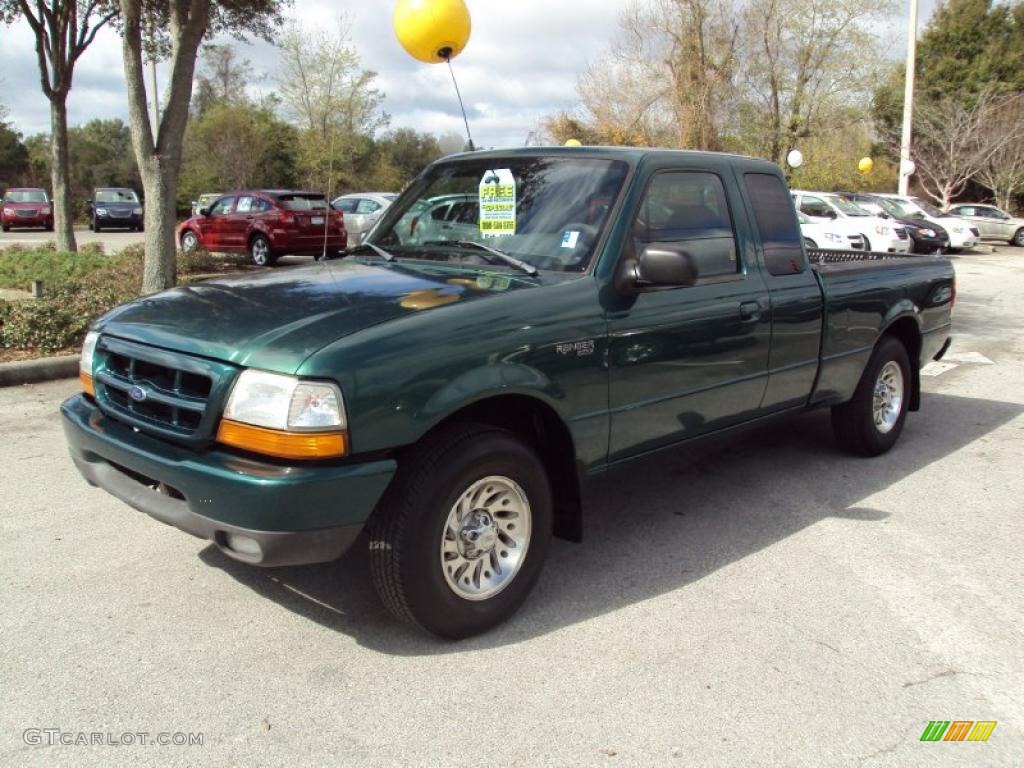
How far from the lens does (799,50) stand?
29.8 metres

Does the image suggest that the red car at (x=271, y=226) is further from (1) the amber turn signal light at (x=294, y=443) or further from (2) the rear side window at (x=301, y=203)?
(1) the amber turn signal light at (x=294, y=443)

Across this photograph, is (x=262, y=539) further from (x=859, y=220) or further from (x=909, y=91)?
(x=909, y=91)

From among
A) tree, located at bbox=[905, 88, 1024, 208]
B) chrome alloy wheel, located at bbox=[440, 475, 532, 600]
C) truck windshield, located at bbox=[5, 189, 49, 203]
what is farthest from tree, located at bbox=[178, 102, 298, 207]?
chrome alloy wheel, located at bbox=[440, 475, 532, 600]

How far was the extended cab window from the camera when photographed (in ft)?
12.7

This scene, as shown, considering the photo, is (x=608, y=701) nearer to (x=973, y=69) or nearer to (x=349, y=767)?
(x=349, y=767)

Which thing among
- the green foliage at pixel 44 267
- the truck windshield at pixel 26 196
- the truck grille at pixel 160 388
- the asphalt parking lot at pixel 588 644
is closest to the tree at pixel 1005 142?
the green foliage at pixel 44 267

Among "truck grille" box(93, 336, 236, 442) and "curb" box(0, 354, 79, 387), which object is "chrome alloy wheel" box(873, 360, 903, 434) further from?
"curb" box(0, 354, 79, 387)

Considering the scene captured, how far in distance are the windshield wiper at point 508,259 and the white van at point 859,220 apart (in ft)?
55.8

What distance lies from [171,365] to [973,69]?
45.6 meters

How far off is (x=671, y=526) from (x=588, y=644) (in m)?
1.33

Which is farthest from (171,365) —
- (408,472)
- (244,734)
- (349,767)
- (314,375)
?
(349,767)

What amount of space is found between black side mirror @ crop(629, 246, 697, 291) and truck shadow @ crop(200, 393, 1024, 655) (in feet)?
2.90

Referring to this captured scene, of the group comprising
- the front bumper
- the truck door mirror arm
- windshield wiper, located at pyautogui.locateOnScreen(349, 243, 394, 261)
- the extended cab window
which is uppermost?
the extended cab window

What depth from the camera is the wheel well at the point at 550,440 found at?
335 cm
